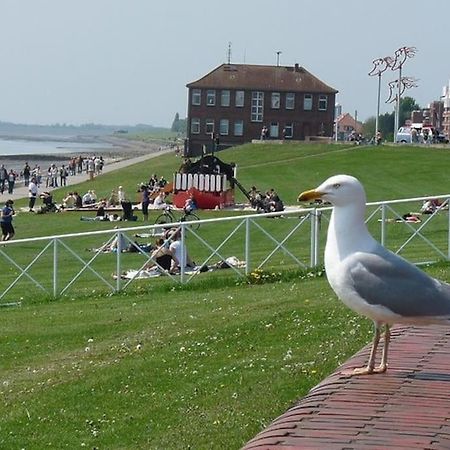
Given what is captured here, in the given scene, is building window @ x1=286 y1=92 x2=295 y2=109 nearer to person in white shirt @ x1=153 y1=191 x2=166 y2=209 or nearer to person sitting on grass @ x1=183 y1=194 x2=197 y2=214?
person in white shirt @ x1=153 y1=191 x2=166 y2=209

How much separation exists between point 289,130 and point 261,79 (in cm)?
499

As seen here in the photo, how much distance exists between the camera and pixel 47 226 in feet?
129

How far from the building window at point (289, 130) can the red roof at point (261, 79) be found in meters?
3.04

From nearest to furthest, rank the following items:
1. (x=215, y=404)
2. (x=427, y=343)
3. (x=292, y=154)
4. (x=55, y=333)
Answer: (x=427, y=343) < (x=215, y=404) < (x=55, y=333) < (x=292, y=154)

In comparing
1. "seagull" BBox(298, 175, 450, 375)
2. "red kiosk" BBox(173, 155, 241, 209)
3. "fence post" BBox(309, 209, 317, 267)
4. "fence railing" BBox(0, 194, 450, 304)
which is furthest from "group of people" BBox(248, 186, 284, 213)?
"seagull" BBox(298, 175, 450, 375)

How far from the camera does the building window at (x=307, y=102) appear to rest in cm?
10369

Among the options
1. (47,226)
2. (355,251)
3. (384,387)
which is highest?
(355,251)

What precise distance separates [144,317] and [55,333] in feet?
3.92

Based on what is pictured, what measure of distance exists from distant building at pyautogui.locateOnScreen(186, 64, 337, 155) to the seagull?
95294 millimetres

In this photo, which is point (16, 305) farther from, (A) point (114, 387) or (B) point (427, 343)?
(B) point (427, 343)

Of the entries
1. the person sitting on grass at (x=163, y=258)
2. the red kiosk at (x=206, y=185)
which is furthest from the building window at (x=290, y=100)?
the person sitting on grass at (x=163, y=258)

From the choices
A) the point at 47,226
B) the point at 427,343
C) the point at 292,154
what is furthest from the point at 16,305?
the point at 292,154

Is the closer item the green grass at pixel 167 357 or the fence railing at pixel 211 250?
the green grass at pixel 167 357

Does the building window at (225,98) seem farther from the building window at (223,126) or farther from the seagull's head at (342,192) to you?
the seagull's head at (342,192)
